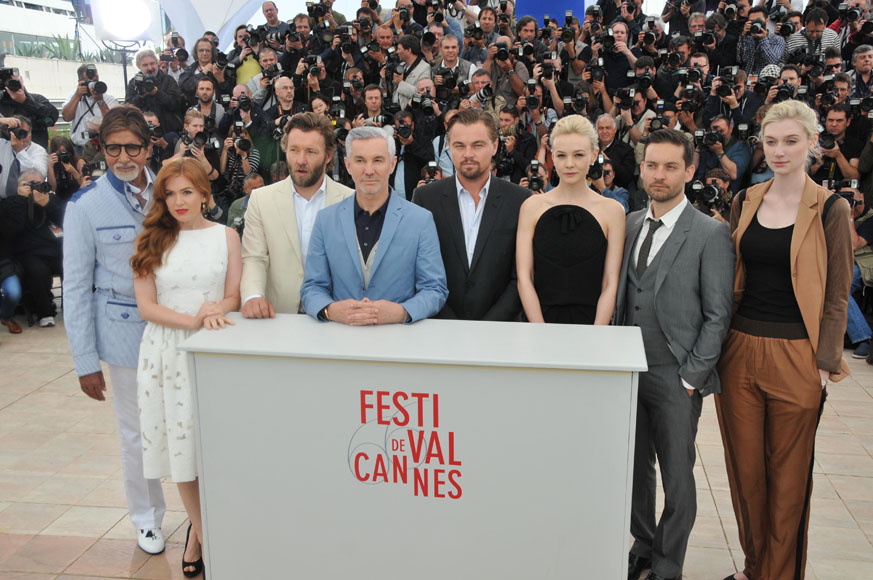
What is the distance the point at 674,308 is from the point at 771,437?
1.78 feet

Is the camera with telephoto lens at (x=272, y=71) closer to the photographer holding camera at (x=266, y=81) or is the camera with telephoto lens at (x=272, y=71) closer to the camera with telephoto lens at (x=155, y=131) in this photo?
the photographer holding camera at (x=266, y=81)

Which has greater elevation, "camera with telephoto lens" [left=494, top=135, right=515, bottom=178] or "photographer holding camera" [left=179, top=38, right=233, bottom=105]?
"photographer holding camera" [left=179, top=38, right=233, bottom=105]

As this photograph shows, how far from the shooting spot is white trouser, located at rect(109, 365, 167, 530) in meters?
2.56

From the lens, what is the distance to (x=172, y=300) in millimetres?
2396

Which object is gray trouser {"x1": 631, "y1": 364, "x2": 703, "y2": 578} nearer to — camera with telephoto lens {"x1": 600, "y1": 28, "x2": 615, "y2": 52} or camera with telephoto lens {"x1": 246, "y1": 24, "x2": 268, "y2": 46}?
camera with telephoto lens {"x1": 600, "y1": 28, "x2": 615, "y2": 52}

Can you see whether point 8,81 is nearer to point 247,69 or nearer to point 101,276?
point 247,69

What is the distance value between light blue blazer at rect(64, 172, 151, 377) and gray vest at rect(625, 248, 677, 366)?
1.71m

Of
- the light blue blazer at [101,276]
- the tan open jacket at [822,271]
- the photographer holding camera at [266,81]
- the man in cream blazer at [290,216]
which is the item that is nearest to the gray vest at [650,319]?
the tan open jacket at [822,271]

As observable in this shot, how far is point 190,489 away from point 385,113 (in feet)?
15.2

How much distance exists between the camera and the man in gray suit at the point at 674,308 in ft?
7.47

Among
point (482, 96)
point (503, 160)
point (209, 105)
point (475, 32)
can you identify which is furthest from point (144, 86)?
point (503, 160)

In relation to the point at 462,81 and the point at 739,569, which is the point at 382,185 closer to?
the point at 739,569

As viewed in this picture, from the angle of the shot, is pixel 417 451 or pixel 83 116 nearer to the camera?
pixel 417 451

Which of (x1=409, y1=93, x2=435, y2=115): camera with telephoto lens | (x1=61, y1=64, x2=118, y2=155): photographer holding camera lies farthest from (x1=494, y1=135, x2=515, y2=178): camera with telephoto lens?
(x1=61, y1=64, x2=118, y2=155): photographer holding camera
